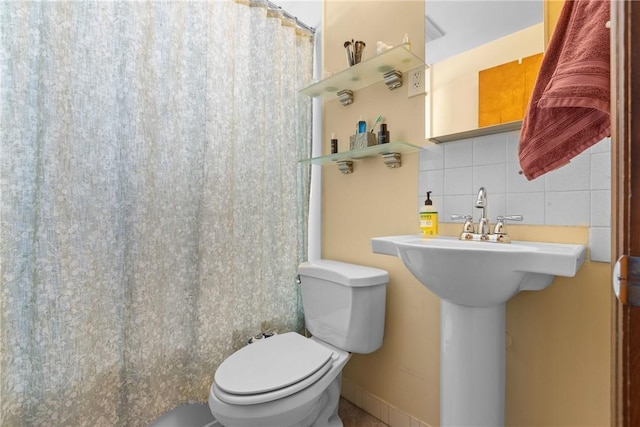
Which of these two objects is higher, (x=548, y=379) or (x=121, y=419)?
(x=548, y=379)

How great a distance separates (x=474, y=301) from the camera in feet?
2.90

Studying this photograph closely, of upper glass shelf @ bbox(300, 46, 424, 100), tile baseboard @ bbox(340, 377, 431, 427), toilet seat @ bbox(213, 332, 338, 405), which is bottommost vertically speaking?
tile baseboard @ bbox(340, 377, 431, 427)

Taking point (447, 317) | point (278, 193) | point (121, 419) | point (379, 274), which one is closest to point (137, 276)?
point (121, 419)

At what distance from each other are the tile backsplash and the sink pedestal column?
34 cm

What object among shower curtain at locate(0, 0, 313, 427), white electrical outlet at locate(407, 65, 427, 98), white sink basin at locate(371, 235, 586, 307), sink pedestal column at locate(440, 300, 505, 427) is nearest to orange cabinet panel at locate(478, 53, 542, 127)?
white electrical outlet at locate(407, 65, 427, 98)

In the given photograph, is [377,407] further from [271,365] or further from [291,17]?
[291,17]

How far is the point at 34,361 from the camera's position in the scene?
960mm

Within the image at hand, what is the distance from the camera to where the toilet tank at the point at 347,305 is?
1291 mm

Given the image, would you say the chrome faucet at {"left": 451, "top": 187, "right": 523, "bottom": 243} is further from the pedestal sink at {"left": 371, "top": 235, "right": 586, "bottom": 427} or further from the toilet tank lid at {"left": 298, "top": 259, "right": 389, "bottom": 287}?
the toilet tank lid at {"left": 298, "top": 259, "right": 389, "bottom": 287}

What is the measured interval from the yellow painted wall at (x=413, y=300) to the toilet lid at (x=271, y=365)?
0.42 m

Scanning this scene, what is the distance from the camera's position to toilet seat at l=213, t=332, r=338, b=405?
97 centimetres

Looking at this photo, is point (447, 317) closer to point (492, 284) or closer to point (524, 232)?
point (492, 284)

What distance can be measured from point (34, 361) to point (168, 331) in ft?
1.27

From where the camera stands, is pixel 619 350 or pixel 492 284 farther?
pixel 492 284
